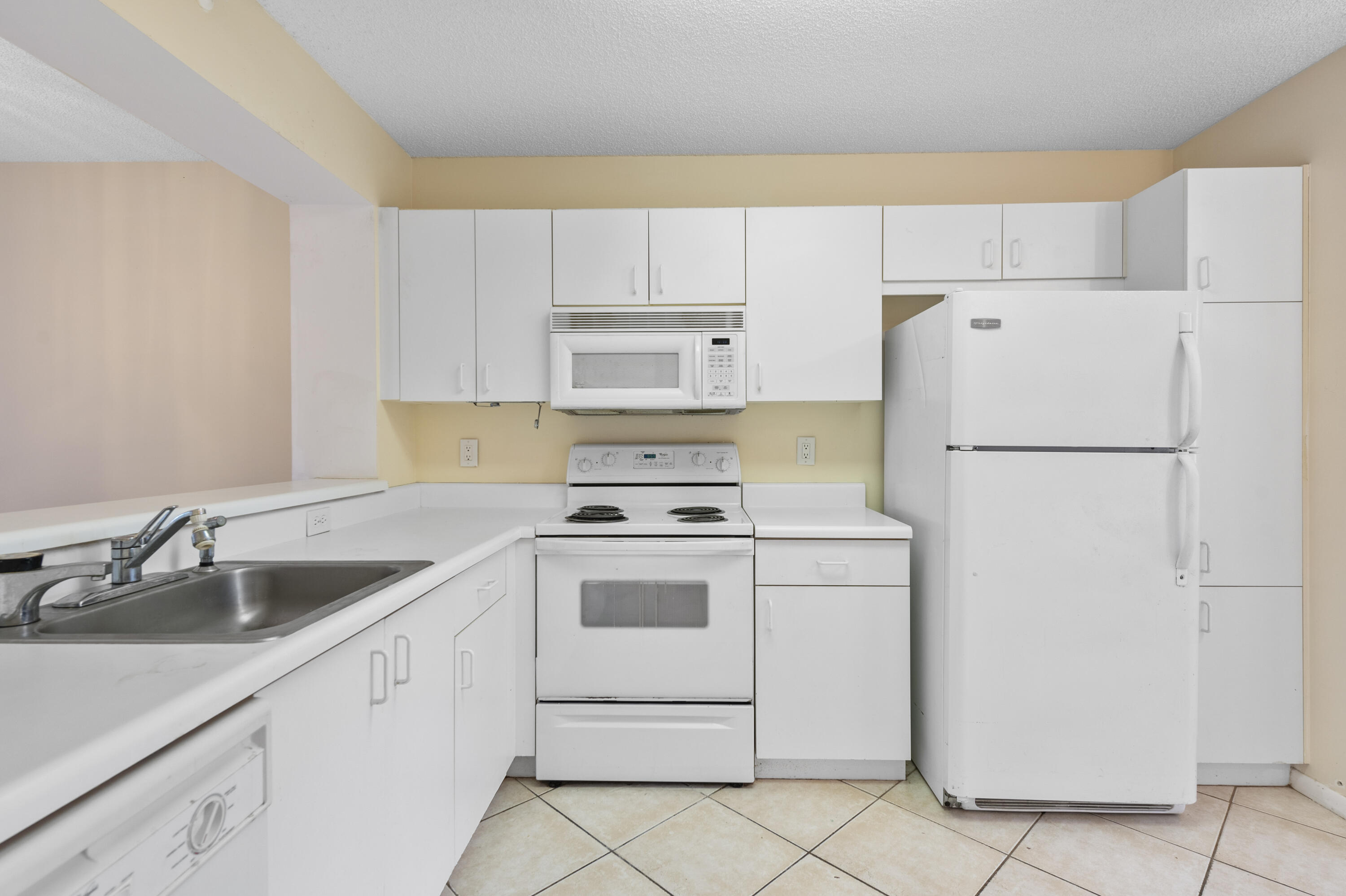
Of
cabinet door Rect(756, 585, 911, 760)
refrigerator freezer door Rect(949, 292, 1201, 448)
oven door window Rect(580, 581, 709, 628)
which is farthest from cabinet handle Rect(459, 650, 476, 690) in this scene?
refrigerator freezer door Rect(949, 292, 1201, 448)

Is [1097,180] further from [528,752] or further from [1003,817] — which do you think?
[528,752]

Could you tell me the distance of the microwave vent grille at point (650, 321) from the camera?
7.72ft

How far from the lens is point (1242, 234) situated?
2.06m

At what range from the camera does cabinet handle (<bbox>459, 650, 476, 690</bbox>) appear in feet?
5.17

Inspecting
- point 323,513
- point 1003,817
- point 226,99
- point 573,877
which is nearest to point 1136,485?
point 1003,817

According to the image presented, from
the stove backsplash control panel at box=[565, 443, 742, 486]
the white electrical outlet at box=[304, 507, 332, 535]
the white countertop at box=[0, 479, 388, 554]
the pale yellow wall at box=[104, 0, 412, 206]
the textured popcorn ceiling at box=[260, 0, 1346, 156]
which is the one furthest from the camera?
the stove backsplash control panel at box=[565, 443, 742, 486]

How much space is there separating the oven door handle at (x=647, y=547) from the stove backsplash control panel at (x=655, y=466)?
568 millimetres

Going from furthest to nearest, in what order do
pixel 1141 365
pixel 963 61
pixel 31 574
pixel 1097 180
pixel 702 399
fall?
pixel 1097 180
pixel 702 399
pixel 963 61
pixel 1141 365
pixel 31 574

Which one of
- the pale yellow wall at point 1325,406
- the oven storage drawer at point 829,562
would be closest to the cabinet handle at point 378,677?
the oven storage drawer at point 829,562

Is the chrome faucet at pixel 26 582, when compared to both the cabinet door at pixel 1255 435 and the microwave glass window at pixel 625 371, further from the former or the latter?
the cabinet door at pixel 1255 435

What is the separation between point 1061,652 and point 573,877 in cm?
159

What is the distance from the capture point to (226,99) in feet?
5.26

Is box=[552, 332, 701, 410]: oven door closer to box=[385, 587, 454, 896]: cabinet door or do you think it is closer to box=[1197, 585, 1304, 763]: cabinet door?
box=[385, 587, 454, 896]: cabinet door

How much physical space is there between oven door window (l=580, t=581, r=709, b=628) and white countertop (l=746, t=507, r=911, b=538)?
12.1 inches
